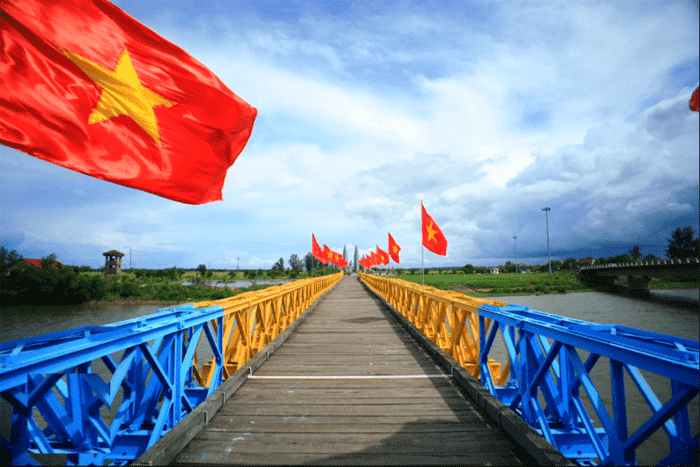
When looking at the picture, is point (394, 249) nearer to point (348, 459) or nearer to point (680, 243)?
point (348, 459)

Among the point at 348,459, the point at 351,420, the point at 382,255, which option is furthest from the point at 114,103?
the point at 382,255

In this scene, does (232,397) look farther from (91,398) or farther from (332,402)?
(91,398)

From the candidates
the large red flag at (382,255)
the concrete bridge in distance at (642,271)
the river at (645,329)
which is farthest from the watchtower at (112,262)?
the concrete bridge in distance at (642,271)

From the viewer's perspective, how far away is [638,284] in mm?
52656

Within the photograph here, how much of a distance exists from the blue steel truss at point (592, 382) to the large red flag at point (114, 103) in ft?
11.3

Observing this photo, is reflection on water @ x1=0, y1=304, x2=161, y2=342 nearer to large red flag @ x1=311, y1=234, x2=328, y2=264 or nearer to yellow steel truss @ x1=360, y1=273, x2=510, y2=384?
large red flag @ x1=311, y1=234, x2=328, y2=264

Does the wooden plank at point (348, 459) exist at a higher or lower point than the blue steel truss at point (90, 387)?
lower

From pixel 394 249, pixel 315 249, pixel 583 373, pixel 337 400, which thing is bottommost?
pixel 337 400

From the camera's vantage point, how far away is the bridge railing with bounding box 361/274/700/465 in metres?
Answer: 2.05

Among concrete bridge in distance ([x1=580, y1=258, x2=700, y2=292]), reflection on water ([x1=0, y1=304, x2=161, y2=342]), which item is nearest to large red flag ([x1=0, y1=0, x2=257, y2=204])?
reflection on water ([x1=0, y1=304, x2=161, y2=342])

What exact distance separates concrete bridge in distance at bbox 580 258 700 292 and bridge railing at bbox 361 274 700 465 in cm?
4277

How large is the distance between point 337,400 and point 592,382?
9.16 ft

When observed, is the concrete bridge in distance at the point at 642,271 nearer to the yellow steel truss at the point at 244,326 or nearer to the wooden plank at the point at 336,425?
the yellow steel truss at the point at 244,326

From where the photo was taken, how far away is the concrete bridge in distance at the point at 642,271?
3788cm
